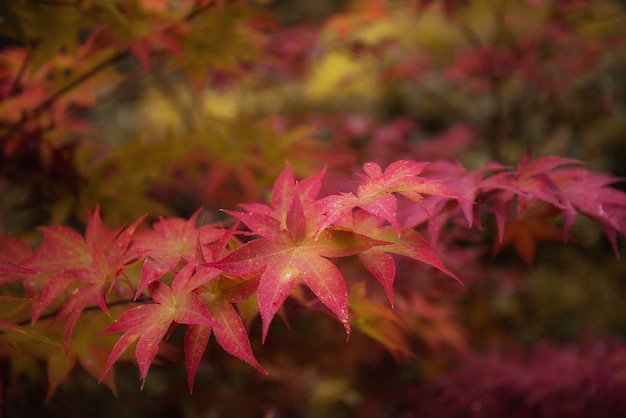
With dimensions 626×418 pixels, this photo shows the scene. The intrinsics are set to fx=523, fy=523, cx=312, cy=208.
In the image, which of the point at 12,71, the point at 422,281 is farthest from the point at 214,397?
the point at 12,71

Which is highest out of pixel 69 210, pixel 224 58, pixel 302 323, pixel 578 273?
pixel 224 58

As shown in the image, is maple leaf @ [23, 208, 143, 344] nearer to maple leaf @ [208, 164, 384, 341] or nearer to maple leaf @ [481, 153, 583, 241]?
maple leaf @ [208, 164, 384, 341]

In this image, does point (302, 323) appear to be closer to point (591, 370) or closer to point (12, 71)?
point (591, 370)

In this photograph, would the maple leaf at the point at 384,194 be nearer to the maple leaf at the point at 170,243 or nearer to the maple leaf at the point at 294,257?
the maple leaf at the point at 294,257

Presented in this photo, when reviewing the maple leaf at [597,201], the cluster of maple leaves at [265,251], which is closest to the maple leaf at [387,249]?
the cluster of maple leaves at [265,251]

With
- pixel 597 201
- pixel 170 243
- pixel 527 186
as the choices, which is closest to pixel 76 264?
pixel 170 243

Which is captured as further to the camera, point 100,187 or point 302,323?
point 302,323

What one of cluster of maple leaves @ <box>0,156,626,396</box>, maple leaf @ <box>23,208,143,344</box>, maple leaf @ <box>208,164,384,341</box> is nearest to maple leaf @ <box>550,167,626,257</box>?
cluster of maple leaves @ <box>0,156,626,396</box>

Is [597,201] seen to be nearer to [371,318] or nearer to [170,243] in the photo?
[371,318]
